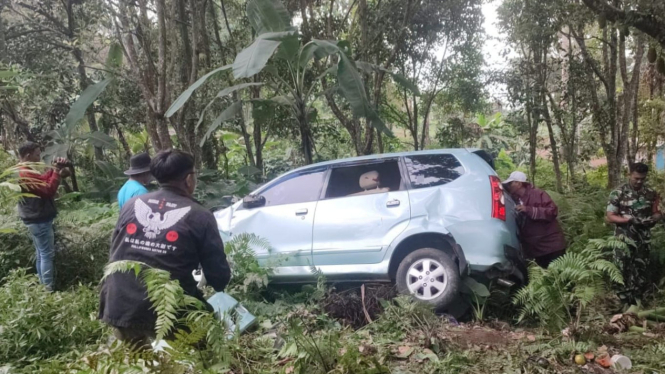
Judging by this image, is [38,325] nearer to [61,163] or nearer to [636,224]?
[61,163]

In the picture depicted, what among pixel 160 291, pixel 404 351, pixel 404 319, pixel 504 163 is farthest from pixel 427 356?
pixel 504 163

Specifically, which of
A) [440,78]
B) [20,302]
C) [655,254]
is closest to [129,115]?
[440,78]

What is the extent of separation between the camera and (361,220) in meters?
5.23

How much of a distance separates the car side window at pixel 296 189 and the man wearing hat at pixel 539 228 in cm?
216

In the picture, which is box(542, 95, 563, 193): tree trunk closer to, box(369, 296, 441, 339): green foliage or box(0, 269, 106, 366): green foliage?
box(369, 296, 441, 339): green foliage

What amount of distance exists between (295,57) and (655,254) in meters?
5.28

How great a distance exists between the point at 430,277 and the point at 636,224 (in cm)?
237

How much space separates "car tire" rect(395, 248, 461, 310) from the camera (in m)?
4.84

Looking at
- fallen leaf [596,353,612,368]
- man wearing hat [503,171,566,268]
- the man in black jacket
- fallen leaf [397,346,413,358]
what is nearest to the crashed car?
man wearing hat [503,171,566,268]

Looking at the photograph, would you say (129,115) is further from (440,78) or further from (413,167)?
(413,167)

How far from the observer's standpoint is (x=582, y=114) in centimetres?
1002

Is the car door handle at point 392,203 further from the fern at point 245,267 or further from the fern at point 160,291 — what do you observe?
the fern at point 160,291

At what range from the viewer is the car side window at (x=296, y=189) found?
562 cm

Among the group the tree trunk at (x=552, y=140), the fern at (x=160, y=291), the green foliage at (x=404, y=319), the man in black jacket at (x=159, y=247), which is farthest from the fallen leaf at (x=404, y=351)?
the tree trunk at (x=552, y=140)
